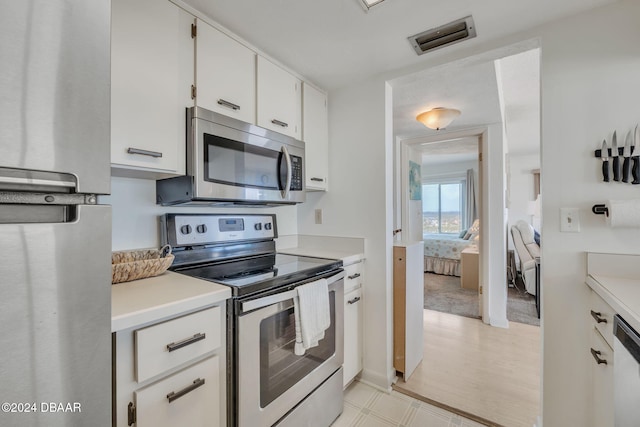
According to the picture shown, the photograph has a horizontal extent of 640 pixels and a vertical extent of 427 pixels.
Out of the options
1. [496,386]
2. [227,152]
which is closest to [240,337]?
[227,152]

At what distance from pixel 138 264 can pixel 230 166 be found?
0.61 m

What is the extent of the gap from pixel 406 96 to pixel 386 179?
93 centimetres

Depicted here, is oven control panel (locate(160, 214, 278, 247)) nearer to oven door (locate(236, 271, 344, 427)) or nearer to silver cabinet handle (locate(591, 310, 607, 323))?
oven door (locate(236, 271, 344, 427))

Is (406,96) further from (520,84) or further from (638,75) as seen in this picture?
(638,75)

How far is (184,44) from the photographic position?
4.31ft

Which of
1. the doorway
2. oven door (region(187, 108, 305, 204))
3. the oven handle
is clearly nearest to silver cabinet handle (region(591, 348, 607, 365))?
the doorway

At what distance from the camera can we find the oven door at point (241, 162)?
52.1 inches

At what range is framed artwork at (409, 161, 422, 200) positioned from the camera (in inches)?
145

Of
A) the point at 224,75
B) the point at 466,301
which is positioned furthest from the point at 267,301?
the point at 466,301

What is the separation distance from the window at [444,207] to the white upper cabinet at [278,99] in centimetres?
624

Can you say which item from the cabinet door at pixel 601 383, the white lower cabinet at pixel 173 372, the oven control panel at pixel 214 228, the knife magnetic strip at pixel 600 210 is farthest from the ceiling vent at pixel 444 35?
the white lower cabinet at pixel 173 372

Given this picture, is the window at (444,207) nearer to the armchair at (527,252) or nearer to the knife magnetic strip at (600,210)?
the armchair at (527,252)

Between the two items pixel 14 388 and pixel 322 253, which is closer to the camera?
pixel 14 388

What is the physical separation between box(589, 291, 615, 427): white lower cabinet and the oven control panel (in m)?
1.76
